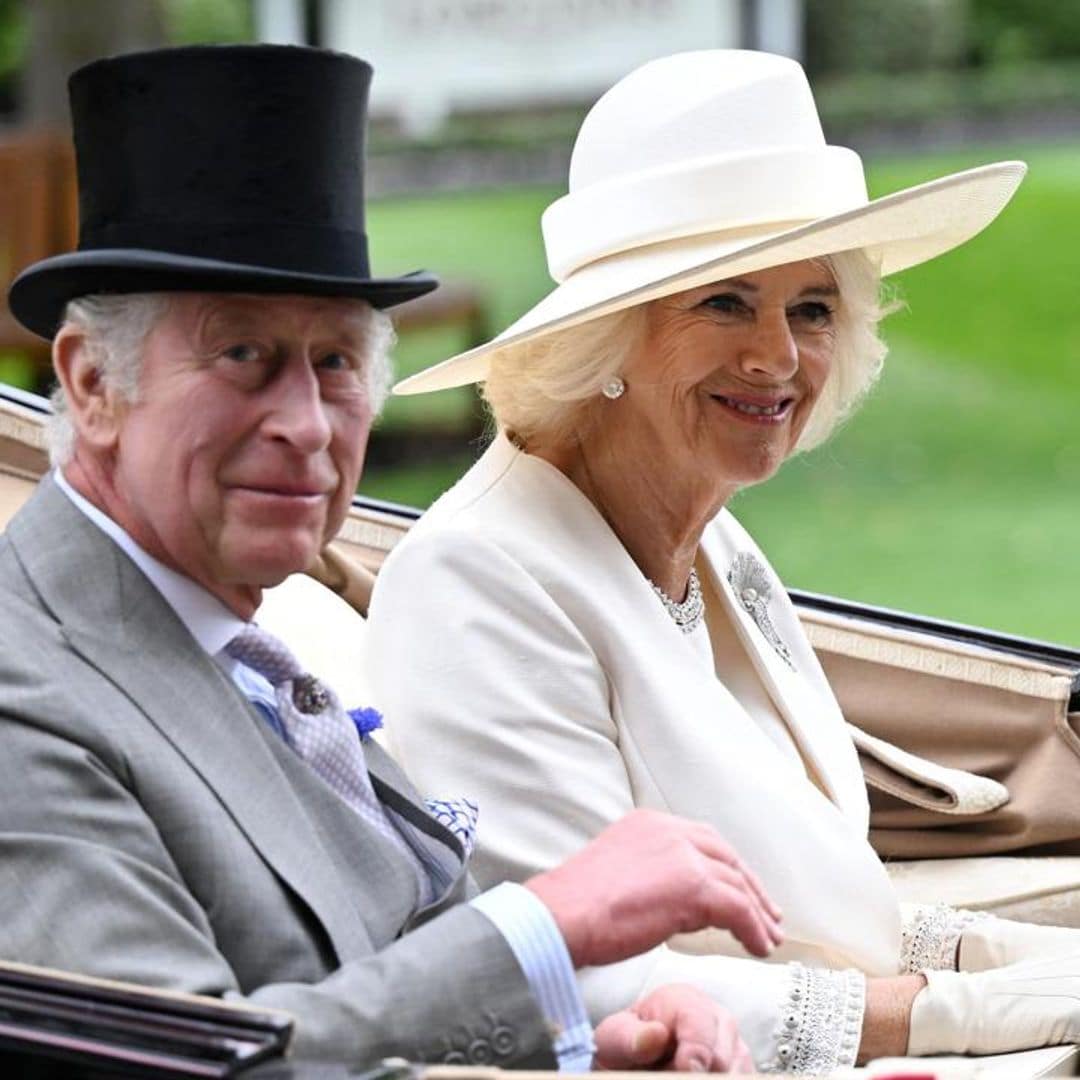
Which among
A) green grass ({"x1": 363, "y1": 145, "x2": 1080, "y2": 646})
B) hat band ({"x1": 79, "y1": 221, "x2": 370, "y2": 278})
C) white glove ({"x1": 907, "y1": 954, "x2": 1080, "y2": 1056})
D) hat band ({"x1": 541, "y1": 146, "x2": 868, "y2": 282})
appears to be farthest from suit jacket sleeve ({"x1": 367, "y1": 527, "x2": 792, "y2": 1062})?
green grass ({"x1": 363, "y1": 145, "x2": 1080, "y2": 646})

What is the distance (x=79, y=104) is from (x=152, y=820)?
2.16 feet

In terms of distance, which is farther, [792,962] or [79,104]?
[792,962]

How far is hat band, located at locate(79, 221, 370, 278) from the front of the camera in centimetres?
208

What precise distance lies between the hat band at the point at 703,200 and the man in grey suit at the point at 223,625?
78 centimetres

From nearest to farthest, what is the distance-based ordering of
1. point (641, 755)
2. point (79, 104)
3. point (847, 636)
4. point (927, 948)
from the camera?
1. point (79, 104)
2. point (641, 755)
3. point (927, 948)
4. point (847, 636)

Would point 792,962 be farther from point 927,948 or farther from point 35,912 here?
point 35,912

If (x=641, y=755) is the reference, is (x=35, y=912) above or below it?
below

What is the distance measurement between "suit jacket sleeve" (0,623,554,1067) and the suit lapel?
0.04m

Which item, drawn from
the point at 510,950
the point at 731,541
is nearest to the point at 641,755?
the point at 731,541

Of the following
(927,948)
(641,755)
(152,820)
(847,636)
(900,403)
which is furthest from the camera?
(900,403)

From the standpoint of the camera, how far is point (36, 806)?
6.31 ft

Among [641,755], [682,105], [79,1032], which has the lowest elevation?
[79,1032]

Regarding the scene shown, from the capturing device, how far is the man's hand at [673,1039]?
7.44 ft

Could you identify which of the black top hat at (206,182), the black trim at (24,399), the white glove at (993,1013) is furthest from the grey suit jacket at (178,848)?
the black trim at (24,399)
